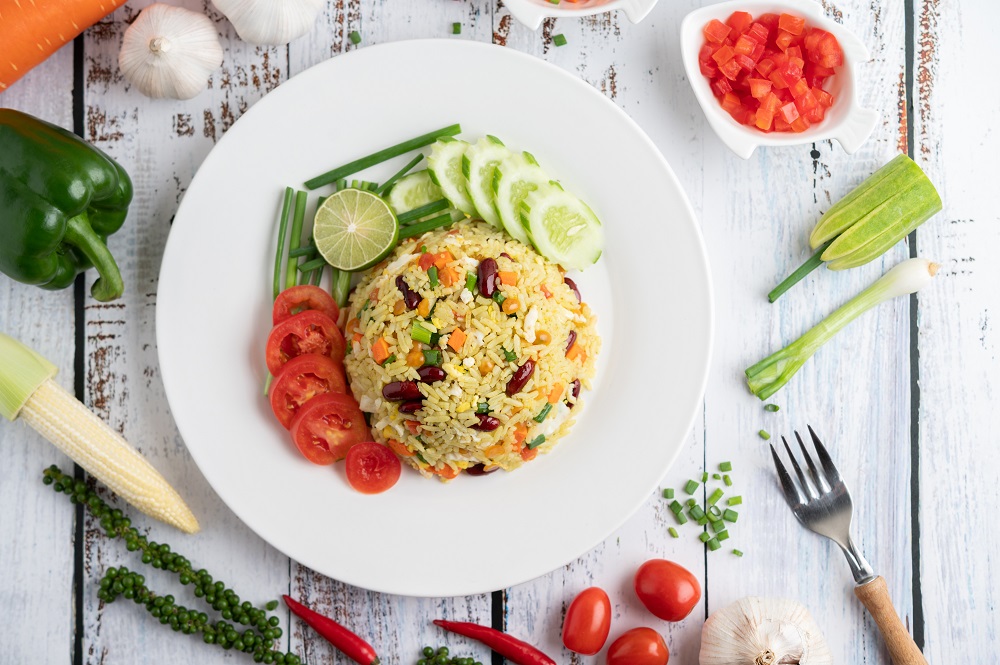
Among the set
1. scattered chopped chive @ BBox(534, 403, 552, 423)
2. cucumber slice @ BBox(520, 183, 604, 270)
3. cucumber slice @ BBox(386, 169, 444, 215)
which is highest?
cucumber slice @ BBox(386, 169, 444, 215)

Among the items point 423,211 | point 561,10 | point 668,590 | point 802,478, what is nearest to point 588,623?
point 668,590

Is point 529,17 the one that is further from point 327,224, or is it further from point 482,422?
point 482,422

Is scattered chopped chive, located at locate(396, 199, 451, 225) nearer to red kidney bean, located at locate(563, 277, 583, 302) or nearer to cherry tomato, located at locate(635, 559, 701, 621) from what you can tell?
red kidney bean, located at locate(563, 277, 583, 302)

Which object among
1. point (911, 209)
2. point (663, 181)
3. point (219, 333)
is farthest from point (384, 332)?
point (911, 209)

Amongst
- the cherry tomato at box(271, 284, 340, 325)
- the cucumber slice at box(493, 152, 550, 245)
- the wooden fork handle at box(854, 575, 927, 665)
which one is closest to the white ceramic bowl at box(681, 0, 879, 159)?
the cucumber slice at box(493, 152, 550, 245)

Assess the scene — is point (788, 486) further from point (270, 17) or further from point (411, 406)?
point (270, 17)

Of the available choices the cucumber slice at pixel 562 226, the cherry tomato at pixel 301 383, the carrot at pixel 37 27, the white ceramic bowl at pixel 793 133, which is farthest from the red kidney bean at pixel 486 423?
the carrot at pixel 37 27
